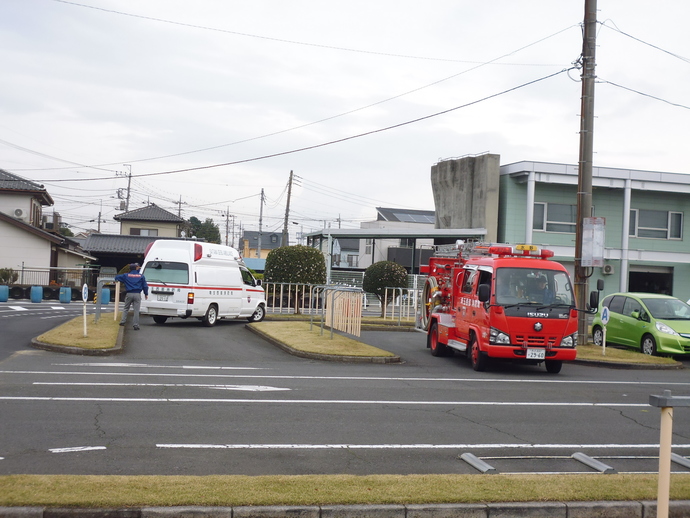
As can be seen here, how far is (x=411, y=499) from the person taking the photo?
5758 mm

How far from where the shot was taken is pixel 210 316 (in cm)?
2369

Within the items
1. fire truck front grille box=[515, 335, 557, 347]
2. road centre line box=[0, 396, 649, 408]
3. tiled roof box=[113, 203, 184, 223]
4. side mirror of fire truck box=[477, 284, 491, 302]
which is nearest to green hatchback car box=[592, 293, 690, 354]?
fire truck front grille box=[515, 335, 557, 347]

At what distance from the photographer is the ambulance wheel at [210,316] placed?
23.6 m

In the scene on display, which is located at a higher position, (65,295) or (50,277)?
(50,277)

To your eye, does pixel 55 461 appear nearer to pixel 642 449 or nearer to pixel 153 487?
pixel 153 487

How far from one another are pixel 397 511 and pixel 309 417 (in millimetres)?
3921

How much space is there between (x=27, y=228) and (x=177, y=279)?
1044 inches

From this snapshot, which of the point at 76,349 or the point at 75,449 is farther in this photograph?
the point at 76,349

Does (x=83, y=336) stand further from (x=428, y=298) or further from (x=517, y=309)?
(x=517, y=309)

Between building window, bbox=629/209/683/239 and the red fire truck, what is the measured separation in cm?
2204

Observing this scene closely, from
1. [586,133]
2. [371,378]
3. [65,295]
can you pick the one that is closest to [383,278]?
[586,133]

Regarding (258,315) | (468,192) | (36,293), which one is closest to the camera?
(258,315)

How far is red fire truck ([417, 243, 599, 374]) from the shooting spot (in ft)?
47.8

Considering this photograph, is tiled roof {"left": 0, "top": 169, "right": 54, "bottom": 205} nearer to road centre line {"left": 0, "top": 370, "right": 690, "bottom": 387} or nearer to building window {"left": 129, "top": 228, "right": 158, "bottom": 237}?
building window {"left": 129, "top": 228, "right": 158, "bottom": 237}
